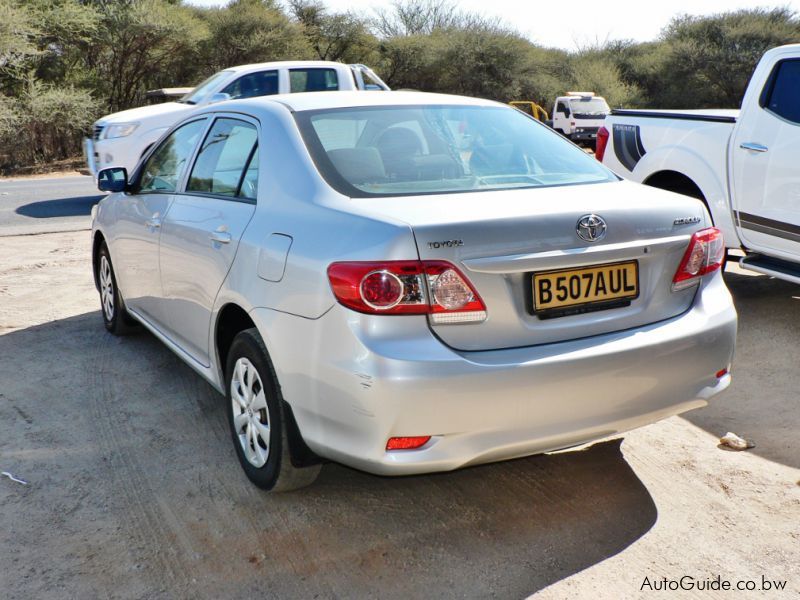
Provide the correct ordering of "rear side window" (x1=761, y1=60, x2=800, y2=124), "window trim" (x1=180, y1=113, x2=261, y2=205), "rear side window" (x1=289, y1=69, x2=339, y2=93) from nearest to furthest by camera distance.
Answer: "window trim" (x1=180, y1=113, x2=261, y2=205), "rear side window" (x1=761, y1=60, x2=800, y2=124), "rear side window" (x1=289, y1=69, x2=339, y2=93)

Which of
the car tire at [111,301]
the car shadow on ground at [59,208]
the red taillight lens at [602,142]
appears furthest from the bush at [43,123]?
the red taillight lens at [602,142]

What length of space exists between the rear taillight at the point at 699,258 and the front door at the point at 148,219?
2.57 m

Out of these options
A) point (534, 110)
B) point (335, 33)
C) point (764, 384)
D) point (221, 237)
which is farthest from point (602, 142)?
point (335, 33)

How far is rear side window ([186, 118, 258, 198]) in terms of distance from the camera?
12.4 feet

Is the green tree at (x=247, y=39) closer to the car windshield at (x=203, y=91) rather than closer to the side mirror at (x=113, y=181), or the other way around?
the car windshield at (x=203, y=91)

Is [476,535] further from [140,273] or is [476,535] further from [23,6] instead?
[23,6]

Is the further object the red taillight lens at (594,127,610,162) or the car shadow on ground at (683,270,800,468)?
the red taillight lens at (594,127,610,162)

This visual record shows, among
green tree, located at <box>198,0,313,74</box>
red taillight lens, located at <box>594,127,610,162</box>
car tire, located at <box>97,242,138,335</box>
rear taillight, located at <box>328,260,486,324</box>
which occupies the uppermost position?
green tree, located at <box>198,0,313,74</box>

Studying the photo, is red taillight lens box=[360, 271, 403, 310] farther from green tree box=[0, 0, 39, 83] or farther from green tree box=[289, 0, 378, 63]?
green tree box=[289, 0, 378, 63]

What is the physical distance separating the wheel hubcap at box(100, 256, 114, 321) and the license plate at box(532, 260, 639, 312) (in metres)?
3.76

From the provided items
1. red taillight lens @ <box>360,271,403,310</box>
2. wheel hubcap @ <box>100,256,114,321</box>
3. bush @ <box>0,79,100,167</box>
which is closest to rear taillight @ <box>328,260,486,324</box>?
red taillight lens @ <box>360,271,403,310</box>

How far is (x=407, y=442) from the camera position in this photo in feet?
9.30

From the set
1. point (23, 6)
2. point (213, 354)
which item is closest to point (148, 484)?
point (213, 354)

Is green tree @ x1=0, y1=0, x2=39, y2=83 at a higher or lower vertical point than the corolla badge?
higher
